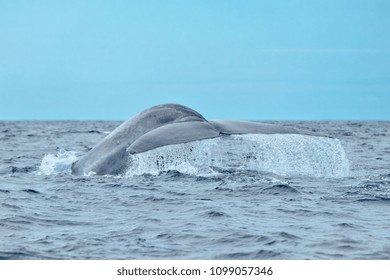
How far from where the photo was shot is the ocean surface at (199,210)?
23.3 feet

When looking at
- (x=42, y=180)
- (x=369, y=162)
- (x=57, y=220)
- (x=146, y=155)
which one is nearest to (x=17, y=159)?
(x=42, y=180)

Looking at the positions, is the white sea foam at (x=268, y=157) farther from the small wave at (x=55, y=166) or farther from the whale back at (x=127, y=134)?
the small wave at (x=55, y=166)

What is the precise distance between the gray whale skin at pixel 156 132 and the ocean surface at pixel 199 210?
0.59 feet

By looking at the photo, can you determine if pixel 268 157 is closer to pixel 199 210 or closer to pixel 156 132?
pixel 156 132

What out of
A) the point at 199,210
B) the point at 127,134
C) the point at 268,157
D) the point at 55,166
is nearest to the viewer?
the point at 199,210

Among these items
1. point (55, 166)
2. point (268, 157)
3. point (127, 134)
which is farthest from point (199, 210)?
point (55, 166)

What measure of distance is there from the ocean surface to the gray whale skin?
0.59 ft

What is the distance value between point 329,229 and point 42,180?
6.55 m

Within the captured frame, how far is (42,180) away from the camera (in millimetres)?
12984

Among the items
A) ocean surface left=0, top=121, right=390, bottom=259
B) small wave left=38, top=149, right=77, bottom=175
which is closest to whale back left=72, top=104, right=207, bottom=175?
ocean surface left=0, top=121, right=390, bottom=259

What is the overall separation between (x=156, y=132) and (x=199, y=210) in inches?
50.8

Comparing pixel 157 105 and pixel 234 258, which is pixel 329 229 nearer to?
pixel 234 258

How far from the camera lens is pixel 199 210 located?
30.5 feet

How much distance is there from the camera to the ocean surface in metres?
7.09
